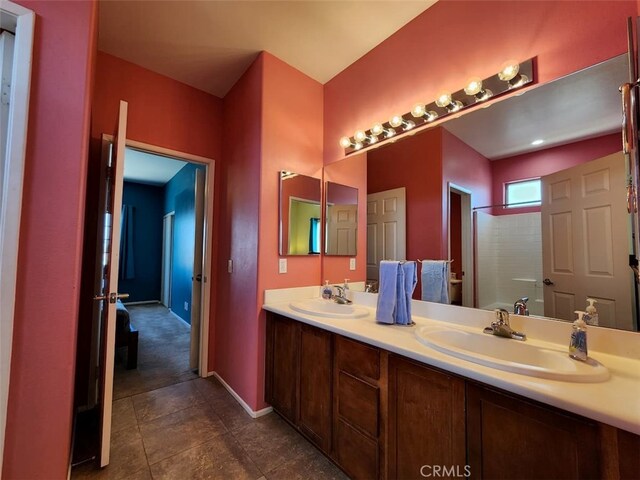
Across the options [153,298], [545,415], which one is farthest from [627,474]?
[153,298]

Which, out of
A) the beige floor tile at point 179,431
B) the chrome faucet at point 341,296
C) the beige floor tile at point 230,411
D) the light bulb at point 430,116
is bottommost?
the beige floor tile at point 230,411

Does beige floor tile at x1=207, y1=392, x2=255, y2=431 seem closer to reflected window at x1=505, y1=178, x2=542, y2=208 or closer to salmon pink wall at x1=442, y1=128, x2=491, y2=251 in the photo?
salmon pink wall at x1=442, y1=128, x2=491, y2=251

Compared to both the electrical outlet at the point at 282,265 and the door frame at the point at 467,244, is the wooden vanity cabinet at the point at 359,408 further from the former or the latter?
the electrical outlet at the point at 282,265

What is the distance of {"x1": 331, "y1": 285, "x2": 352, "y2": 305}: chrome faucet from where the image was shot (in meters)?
2.02

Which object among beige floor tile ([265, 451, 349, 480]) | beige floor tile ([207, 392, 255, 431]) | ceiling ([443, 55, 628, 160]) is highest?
ceiling ([443, 55, 628, 160])

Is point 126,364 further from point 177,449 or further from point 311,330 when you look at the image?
point 311,330

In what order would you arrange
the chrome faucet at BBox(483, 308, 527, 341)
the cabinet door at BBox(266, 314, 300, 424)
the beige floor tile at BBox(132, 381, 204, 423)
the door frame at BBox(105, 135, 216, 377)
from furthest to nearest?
the door frame at BBox(105, 135, 216, 377)
the beige floor tile at BBox(132, 381, 204, 423)
the cabinet door at BBox(266, 314, 300, 424)
the chrome faucet at BBox(483, 308, 527, 341)

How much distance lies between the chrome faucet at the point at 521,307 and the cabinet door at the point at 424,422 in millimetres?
580

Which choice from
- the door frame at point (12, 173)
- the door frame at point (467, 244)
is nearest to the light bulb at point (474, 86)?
the door frame at point (467, 244)

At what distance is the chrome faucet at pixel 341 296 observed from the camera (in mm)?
2021

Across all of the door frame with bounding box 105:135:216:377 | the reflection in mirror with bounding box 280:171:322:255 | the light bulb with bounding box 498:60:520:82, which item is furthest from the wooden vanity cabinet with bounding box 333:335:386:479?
the door frame with bounding box 105:135:216:377

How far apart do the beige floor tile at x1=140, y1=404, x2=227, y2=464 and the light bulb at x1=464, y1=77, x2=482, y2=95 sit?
2.56 metres

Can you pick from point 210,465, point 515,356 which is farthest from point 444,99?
point 210,465

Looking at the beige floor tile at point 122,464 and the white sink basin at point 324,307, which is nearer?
the beige floor tile at point 122,464
